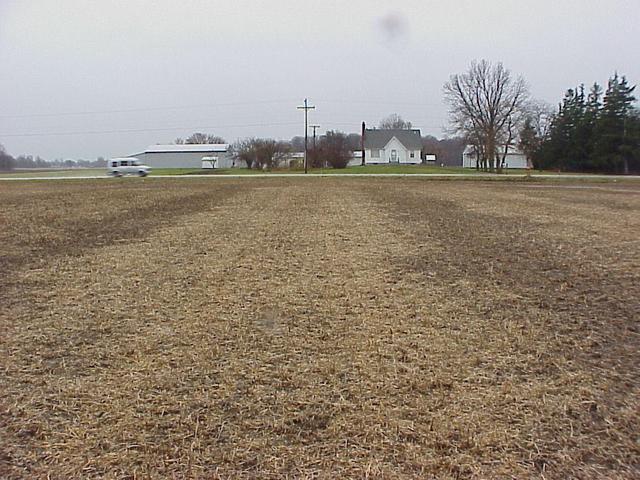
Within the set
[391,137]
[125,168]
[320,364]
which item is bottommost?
[320,364]

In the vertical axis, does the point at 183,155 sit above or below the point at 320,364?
above

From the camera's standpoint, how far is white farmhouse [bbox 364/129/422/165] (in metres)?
80.5

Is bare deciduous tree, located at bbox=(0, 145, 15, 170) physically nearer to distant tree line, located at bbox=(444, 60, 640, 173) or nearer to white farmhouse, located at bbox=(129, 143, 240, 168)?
white farmhouse, located at bbox=(129, 143, 240, 168)

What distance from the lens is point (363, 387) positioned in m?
3.06

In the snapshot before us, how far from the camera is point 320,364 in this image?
3.42m

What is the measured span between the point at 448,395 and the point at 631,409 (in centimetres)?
105

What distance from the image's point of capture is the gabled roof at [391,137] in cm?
8050

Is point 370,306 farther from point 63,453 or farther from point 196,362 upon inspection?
point 63,453

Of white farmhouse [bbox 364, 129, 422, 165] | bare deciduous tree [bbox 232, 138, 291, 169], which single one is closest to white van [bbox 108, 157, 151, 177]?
bare deciduous tree [bbox 232, 138, 291, 169]

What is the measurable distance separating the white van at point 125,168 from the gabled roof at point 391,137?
43.4 m

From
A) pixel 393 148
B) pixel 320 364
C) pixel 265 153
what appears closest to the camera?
pixel 320 364

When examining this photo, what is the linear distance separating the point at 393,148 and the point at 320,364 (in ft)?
262

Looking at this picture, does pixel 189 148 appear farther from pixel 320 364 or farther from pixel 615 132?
pixel 320 364

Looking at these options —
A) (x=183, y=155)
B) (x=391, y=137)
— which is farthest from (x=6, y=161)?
(x=391, y=137)
